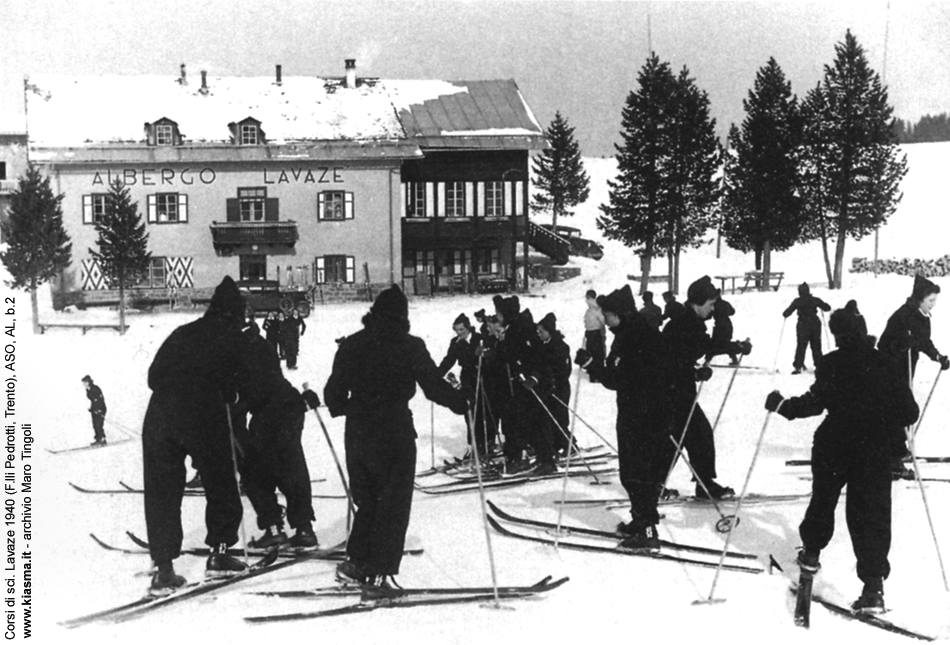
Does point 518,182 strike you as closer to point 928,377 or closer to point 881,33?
point 928,377

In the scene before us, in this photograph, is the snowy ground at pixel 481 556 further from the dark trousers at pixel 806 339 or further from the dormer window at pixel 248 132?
the dormer window at pixel 248 132

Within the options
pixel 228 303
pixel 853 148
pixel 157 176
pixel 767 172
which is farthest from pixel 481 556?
pixel 157 176

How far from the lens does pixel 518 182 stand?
30.0 metres

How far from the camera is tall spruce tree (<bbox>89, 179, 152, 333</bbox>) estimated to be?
1805 centimetres

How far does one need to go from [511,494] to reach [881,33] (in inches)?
257

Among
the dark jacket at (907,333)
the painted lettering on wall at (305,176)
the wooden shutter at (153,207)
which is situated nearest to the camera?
the dark jacket at (907,333)

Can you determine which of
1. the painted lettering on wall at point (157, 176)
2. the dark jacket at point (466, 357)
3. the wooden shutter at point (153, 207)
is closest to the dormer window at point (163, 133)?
the painted lettering on wall at point (157, 176)

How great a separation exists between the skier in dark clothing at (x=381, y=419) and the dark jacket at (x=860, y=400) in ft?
6.88

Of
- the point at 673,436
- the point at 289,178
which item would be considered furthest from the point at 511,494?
the point at 289,178

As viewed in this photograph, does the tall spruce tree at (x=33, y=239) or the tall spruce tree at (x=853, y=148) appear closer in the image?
the tall spruce tree at (x=33, y=239)

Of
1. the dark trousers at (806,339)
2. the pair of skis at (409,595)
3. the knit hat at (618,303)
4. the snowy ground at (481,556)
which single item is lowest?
the snowy ground at (481,556)

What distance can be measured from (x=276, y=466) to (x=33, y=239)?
7753 millimetres

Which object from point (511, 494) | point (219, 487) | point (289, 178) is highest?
point (289, 178)

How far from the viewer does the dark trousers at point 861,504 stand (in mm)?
5625
